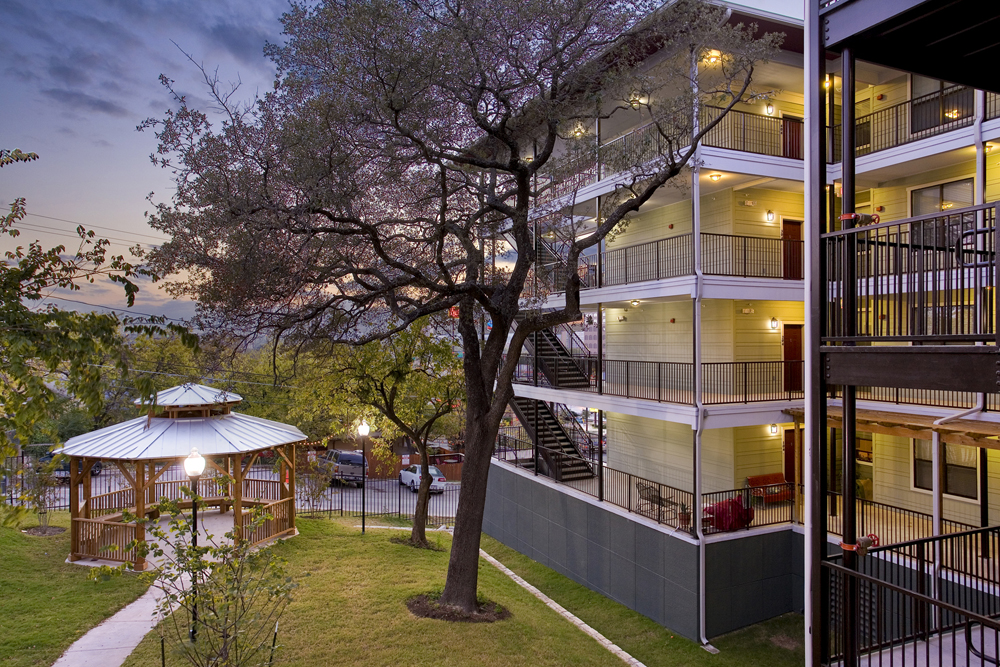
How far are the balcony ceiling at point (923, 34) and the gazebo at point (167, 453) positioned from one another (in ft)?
42.2

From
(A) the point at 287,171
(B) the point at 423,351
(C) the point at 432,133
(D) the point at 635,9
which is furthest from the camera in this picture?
(B) the point at 423,351

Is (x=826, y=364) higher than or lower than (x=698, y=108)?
lower

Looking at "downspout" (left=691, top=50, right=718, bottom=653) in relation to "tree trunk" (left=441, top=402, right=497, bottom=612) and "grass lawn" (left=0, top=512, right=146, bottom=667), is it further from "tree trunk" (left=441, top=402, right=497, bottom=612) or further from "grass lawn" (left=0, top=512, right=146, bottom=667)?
"grass lawn" (left=0, top=512, right=146, bottom=667)

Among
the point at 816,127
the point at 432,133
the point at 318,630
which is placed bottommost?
the point at 318,630

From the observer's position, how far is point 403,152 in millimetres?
12344

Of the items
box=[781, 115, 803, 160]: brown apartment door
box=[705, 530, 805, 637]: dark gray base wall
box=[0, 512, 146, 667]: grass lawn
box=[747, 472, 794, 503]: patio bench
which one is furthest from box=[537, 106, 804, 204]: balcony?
box=[0, 512, 146, 667]: grass lawn

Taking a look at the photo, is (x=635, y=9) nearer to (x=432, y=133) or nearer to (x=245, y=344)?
(x=432, y=133)

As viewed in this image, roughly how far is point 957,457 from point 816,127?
437 inches

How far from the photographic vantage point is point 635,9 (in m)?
12.3

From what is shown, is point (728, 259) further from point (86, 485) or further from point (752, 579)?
point (86, 485)

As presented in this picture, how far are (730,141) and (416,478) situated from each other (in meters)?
21.9

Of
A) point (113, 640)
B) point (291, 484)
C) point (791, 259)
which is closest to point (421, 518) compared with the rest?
point (291, 484)

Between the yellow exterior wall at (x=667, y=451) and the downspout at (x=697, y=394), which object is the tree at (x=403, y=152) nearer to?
the downspout at (x=697, y=394)

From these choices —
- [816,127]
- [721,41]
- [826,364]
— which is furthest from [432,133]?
[826,364]
